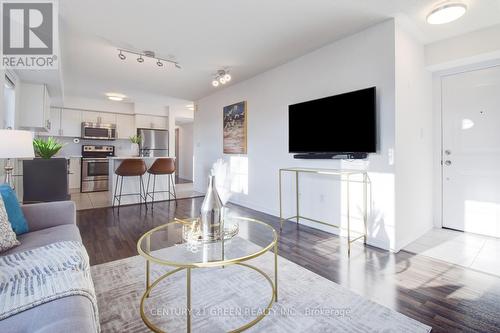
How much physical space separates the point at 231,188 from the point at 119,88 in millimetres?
3350

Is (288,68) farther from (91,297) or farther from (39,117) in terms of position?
(39,117)

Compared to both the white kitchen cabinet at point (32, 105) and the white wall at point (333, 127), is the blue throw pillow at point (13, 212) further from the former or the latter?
the white wall at point (333, 127)

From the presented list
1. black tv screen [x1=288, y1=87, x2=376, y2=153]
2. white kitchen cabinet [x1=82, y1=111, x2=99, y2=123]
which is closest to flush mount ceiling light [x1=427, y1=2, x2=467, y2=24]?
black tv screen [x1=288, y1=87, x2=376, y2=153]

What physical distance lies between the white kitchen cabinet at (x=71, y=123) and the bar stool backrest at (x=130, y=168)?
130 inches

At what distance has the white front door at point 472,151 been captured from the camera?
118 inches

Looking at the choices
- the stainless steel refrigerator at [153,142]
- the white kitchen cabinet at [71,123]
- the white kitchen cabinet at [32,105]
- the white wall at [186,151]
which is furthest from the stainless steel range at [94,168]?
the white wall at [186,151]

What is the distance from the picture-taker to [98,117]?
6977 mm

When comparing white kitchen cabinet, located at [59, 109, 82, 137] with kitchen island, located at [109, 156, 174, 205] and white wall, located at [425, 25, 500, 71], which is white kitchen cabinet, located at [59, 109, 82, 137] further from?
white wall, located at [425, 25, 500, 71]

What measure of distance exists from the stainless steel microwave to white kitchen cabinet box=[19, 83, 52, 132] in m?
2.60

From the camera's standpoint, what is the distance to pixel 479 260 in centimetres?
242

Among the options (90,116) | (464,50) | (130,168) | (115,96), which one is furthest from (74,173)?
(464,50)

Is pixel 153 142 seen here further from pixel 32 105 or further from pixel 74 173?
pixel 32 105

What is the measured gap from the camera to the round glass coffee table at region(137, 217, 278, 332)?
1.46m

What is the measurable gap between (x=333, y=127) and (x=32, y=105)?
4.73 meters
